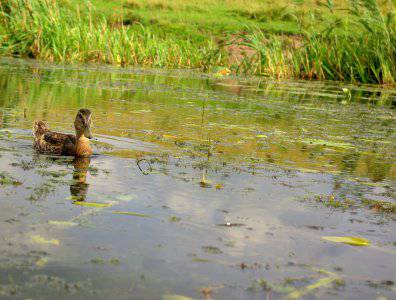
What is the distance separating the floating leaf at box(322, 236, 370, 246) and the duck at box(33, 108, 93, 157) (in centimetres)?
271

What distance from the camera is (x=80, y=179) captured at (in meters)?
4.99

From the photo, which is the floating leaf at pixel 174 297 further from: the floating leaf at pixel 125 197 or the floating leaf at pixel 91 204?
the floating leaf at pixel 125 197

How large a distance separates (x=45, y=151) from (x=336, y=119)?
509 centimetres

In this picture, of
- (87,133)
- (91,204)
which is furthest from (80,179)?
(87,133)

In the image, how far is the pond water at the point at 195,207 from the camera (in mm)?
3102

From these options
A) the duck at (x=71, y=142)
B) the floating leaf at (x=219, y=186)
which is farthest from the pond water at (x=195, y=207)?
the duck at (x=71, y=142)

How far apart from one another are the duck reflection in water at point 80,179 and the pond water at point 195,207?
0.05 feet

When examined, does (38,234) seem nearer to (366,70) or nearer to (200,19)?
(366,70)

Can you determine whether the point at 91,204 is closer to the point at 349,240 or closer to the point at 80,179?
the point at 80,179

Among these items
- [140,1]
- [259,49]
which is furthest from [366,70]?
[140,1]

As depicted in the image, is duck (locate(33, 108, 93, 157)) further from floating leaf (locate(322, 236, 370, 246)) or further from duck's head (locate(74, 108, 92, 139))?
floating leaf (locate(322, 236, 370, 246))

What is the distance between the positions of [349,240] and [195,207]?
0.98 meters

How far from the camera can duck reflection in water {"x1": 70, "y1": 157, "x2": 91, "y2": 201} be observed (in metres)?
4.43

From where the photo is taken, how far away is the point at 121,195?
4.48 metres
